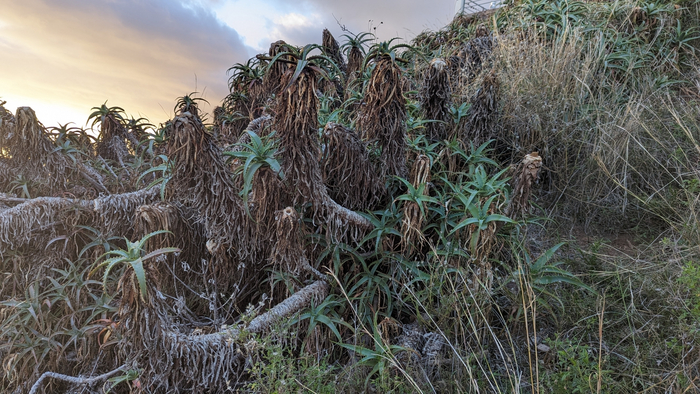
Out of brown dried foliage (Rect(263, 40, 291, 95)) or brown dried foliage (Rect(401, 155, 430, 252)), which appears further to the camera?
brown dried foliage (Rect(263, 40, 291, 95))

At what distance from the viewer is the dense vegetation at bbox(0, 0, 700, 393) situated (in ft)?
5.30

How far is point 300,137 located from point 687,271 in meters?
1.76

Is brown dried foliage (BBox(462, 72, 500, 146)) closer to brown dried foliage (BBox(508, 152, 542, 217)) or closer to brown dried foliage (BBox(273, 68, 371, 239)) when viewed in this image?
brown dried foliage (BBox(508, 152, 542, 217))

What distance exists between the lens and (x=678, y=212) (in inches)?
101

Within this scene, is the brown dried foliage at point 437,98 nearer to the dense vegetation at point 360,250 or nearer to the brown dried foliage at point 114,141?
the dense vegetation at point 360,250

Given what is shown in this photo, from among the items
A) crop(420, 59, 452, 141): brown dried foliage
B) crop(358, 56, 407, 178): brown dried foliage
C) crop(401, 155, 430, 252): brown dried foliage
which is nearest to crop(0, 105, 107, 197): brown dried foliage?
crop(358, 56, 407, 178): brown dried foliage

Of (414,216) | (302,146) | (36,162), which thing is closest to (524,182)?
(414,216)

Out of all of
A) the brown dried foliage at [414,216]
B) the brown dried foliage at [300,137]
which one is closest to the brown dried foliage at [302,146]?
the brown dried foliage at [300,137]

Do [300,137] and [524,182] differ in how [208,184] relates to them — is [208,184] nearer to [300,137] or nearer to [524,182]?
[300,137]

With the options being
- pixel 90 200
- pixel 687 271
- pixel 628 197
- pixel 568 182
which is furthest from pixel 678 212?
pixel 90 200

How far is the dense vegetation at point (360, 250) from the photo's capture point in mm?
1615

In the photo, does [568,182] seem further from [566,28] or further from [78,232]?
[78,232]

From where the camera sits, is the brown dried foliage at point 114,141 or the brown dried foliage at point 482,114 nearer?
the brown dried foliage at point 482,114

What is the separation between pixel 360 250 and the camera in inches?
83.8
